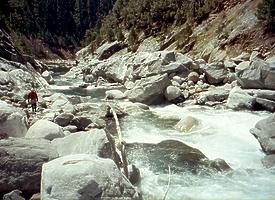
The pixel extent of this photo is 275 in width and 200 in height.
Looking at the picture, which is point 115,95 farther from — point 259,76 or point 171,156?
point 171,156

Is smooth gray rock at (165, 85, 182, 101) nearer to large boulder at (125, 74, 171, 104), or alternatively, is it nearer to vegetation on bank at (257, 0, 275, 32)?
large boulder at (125, 74, 171, 104)

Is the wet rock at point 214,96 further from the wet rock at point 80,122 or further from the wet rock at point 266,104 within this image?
the wet rock at point 80,122

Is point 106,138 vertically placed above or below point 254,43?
below

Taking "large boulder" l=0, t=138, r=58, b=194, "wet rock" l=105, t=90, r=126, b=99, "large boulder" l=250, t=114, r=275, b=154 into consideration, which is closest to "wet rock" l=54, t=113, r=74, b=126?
"large boulder" l=0, t=138, r=58, b=194

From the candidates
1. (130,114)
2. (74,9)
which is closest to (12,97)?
(130,114)

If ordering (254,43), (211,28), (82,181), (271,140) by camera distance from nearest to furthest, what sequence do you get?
(82,181) < (271,140) < (254,43) < (211,28)

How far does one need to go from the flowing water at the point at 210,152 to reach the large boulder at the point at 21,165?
334 centimetres

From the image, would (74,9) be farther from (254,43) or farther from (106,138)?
(106,138)

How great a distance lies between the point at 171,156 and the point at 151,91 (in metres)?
12.6

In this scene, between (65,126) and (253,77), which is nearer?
(65,126)

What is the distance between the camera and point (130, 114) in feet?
83.6

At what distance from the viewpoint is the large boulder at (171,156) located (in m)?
15.1

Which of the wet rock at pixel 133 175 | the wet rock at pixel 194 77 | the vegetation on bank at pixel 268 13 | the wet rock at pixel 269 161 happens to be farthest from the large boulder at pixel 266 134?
the vegetation on bank at pixel 268 13

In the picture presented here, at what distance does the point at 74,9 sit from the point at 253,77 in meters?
158
